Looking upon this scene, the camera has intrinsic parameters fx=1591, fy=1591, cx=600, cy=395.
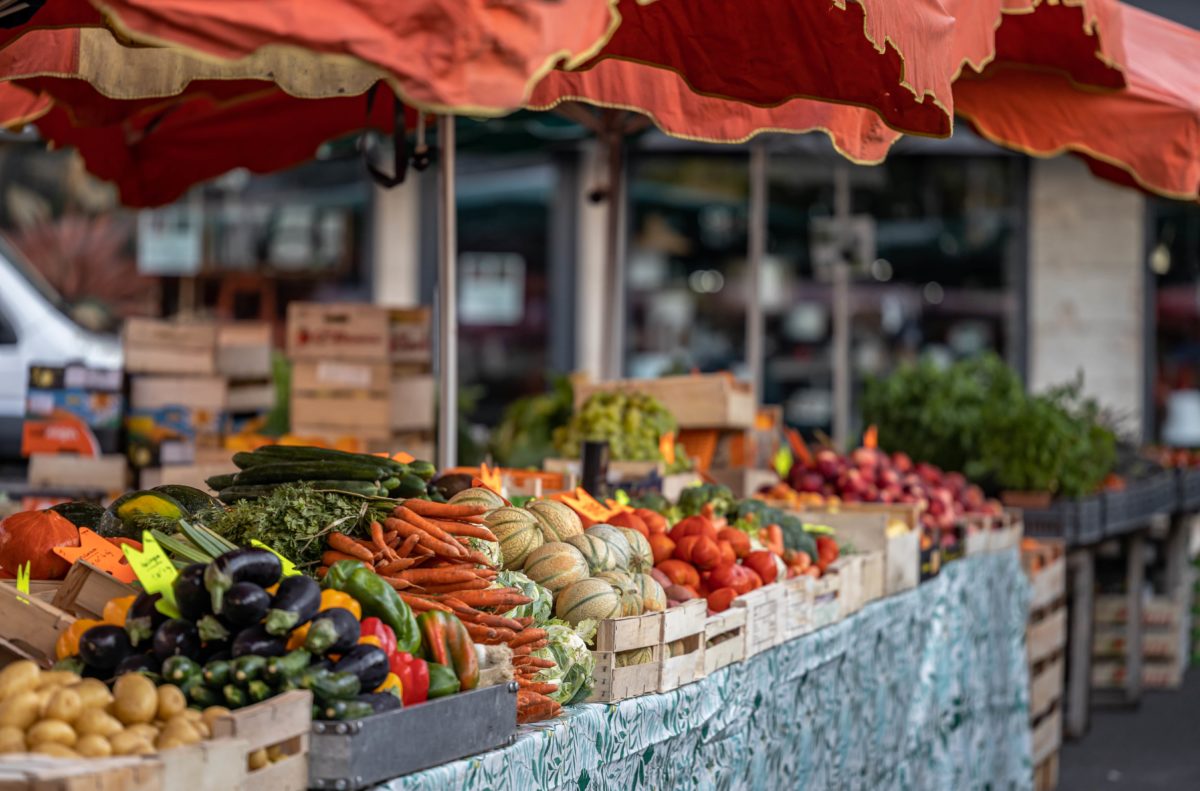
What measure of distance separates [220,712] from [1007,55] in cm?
455

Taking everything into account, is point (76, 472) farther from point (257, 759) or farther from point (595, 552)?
point (257, 759)

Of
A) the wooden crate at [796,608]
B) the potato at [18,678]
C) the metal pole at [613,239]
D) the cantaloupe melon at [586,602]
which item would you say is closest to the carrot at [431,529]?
the cantaloupe melon at [586,602]

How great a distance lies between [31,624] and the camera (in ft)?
10.4

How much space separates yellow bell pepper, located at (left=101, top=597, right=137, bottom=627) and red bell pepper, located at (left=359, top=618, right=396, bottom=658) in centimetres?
45

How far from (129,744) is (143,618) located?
1.57 ft

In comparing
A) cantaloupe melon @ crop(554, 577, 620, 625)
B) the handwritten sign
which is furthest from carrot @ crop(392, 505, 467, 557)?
the handwritten sign

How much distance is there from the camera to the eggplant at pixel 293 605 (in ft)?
9.51

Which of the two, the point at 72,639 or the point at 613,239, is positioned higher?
the point at 613,239

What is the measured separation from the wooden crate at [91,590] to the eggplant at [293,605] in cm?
47

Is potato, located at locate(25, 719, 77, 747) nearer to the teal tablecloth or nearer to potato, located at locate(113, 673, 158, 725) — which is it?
potato, located at locate(113, 673, 158, 725)

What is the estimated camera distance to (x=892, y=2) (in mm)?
3668

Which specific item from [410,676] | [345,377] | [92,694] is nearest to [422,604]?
[410,676]

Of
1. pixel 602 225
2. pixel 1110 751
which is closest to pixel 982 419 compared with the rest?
pixel 1110 751

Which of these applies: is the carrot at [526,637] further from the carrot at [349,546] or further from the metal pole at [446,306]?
the metal pole at [446,306]
